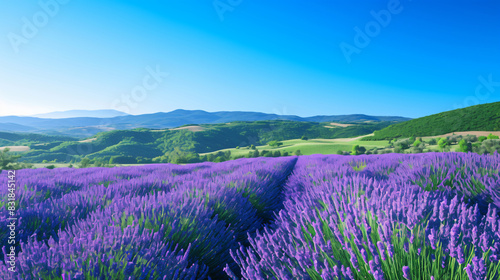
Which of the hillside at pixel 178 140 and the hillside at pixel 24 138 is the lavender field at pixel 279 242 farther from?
the hillside at pixel 24 138

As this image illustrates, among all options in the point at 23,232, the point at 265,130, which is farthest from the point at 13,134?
the point at 23,232

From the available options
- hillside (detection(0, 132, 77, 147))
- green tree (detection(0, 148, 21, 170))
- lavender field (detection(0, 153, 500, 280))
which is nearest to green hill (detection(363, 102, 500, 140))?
lavender field (detection(0, 153, 500, 280))

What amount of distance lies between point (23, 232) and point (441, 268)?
2.11 meters

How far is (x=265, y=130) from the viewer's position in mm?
54281

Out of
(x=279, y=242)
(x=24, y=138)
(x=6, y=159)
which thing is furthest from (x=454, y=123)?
(x=24, y=138)

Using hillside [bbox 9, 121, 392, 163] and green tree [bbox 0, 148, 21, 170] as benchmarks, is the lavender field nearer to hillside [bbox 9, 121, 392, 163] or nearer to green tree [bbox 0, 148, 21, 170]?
green tree [bbox 0, 148, 21, 170]

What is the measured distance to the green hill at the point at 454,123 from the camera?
21.2 metres

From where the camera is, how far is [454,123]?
74.4 feet

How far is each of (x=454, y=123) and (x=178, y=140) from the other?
38439mm

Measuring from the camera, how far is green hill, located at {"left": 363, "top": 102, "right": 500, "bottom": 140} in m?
21.2

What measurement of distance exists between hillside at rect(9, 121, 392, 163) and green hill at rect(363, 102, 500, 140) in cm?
1701

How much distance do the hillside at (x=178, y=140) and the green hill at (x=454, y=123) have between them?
55.8ft

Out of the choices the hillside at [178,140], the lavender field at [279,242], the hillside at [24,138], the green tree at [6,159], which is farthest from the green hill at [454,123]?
the hillside at [24,138]

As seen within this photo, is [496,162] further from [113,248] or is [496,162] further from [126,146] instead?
[126,146]
